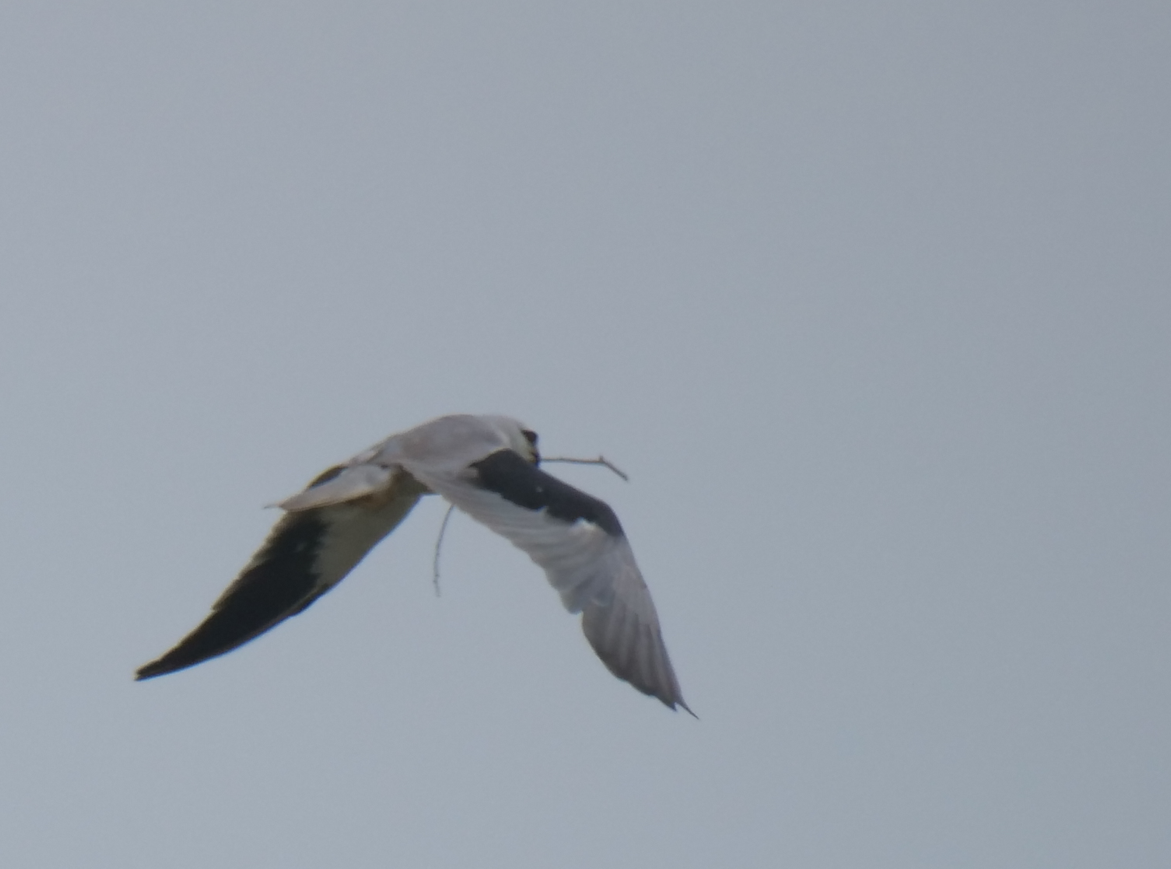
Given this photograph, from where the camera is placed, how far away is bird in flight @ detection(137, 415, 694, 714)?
7.38 metres

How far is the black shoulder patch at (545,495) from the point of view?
7836 millimetres

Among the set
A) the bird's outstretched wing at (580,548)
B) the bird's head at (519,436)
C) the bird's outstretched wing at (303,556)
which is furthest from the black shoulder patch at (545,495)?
the bird's head at (519,436)

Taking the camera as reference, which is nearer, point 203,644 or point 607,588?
point 607,588

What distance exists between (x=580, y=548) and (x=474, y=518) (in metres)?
0.41

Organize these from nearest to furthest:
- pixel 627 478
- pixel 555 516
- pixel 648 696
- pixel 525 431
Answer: pixel 648 696
pixel 555 516
pixel 627 478
pixel 525 431

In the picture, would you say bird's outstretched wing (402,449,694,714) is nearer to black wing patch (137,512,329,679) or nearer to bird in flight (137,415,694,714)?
bird in flight (137,415,694,714)

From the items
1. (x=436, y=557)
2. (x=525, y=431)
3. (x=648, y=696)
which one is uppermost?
(x=525, y=431)

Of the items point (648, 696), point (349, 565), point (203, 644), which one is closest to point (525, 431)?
point (349, 565)

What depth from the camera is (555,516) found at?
307 inches

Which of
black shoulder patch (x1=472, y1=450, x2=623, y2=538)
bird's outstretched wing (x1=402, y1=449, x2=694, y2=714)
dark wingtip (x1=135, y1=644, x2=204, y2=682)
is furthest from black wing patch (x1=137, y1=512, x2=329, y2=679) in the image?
black shoulder patch (x1=472, y1=450, x2=623, y2=538)

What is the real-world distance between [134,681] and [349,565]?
1.04m

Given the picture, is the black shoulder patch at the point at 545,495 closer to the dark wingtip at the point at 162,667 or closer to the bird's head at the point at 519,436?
the bird's head at the point at 519,436

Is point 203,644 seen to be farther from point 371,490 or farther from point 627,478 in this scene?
point 627,478

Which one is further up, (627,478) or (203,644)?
(627,478)
